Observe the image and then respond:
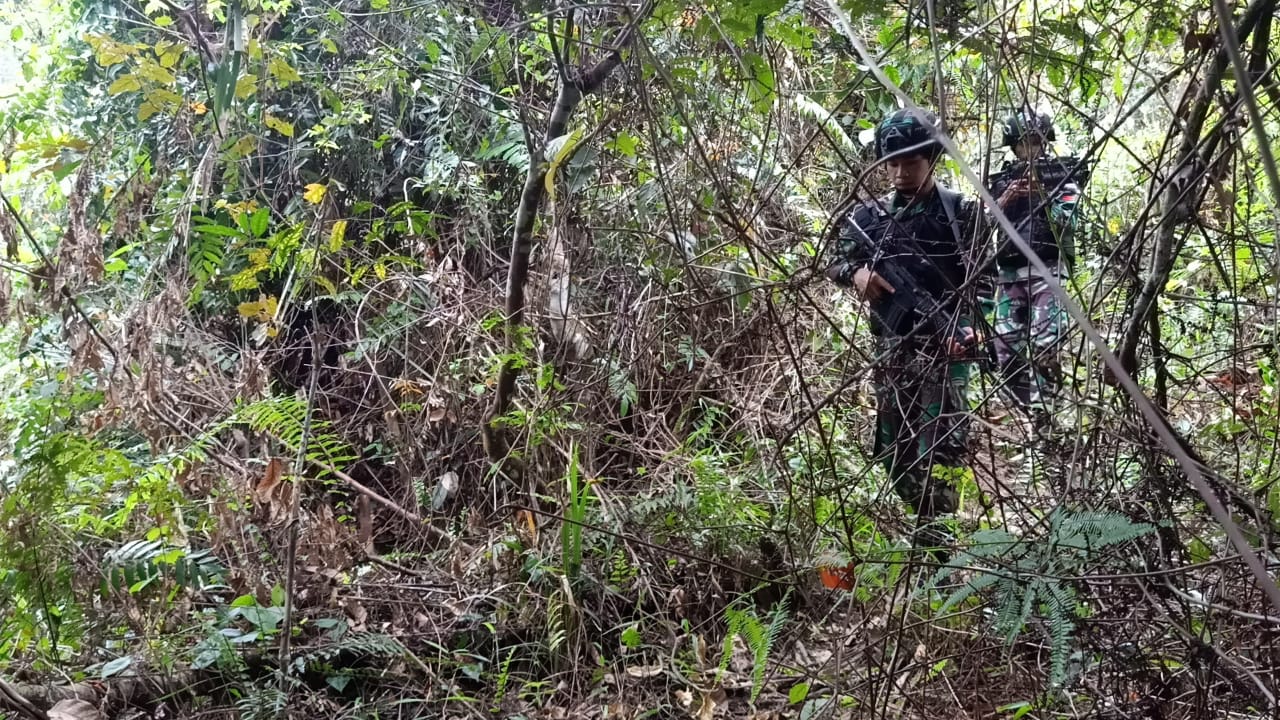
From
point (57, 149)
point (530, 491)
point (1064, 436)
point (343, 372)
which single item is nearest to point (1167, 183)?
point (1064, 436)

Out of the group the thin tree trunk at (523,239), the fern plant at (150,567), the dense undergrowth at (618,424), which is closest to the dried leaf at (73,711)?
the dense undergrowth at (618,424)

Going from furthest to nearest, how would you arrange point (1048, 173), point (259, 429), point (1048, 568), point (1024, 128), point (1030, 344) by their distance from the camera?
point (259, 429) → point (1048, 173) → point (1024, 128) → point (1030, 344) → point (1048, 568)

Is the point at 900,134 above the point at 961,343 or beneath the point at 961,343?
above

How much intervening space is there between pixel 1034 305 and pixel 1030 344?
0.51 meters

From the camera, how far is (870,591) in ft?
7.50

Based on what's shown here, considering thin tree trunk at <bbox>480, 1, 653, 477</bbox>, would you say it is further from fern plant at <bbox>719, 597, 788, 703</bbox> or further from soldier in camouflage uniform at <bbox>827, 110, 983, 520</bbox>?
fern plant at <bbox>719, 597, 788, 703</bbox>

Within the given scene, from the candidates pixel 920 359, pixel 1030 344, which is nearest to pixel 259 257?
pixel 920 359

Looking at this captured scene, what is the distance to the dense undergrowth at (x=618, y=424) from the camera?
181cm

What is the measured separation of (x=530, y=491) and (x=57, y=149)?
6.19 ft

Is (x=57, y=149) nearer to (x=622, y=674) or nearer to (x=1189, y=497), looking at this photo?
(x=622, y=674)

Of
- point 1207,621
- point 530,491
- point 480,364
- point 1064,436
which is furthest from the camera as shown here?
point 480,364

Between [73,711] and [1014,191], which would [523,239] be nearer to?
[1014,191]

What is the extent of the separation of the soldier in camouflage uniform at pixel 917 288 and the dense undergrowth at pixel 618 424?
122 mm

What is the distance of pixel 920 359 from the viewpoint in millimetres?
2176
